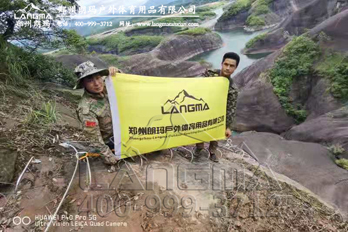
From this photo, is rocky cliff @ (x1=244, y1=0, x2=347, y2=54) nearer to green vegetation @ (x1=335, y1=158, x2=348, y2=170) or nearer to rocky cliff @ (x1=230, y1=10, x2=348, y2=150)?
rocky cliff @ (x1=230, y1=10, x2=348, y2=150)

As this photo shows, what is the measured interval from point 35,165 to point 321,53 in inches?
589

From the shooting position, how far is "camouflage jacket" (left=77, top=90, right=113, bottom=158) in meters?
2.40

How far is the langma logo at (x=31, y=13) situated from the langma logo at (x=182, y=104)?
5.00m

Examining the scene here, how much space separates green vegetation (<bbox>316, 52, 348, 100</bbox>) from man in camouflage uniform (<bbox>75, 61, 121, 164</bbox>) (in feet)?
38.9

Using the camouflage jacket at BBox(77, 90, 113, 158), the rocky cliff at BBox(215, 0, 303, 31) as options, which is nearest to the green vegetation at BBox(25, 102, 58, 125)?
the camouflage jacket at BBox(77, 90, 113, 158)

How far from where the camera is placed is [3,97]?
364 centimetres

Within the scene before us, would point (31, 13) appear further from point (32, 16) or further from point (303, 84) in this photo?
point (303, 84)

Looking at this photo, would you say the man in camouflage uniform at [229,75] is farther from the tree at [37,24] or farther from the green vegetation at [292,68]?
the green vegetation at [292,68]

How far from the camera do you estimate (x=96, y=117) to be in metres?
2.51

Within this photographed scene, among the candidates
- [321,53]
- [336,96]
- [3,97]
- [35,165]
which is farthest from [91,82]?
[321,53]

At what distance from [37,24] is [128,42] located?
27828 millimetres

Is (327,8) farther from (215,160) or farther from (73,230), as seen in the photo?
(73,230)

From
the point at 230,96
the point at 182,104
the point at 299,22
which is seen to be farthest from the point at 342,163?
the point at 299,22

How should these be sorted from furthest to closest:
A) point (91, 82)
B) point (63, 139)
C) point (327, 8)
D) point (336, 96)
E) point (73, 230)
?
point (327, 8)
point (336, 96)
point (63, 139)
point (91, 82)
point (73, 230)
